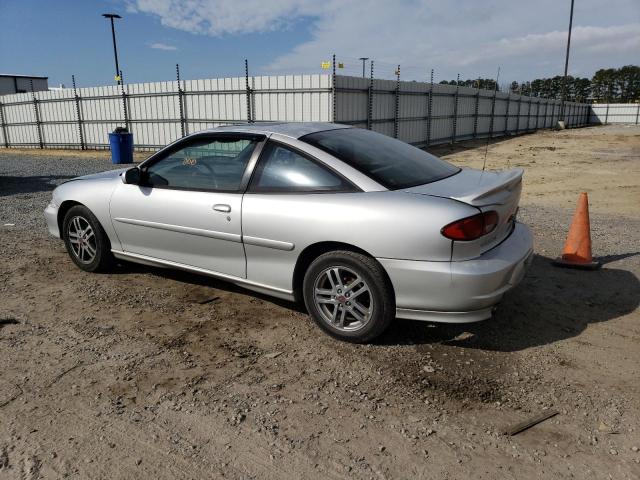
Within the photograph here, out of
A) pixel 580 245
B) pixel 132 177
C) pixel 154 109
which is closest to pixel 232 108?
pixel 154 109

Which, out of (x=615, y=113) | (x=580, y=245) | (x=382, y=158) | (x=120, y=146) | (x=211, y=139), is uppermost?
(x=211, y=139)

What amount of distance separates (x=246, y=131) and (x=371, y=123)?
1443 centimetres

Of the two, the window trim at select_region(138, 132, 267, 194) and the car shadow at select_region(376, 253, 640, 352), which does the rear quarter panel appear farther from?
the car shadow at select_region(376, 253, 640, 352)

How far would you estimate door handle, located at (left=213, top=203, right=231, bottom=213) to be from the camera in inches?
147

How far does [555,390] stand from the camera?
9.45ft

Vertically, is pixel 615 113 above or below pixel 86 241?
above

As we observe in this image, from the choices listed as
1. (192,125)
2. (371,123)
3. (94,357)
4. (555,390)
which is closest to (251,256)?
(94,357)

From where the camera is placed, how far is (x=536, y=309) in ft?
13.1

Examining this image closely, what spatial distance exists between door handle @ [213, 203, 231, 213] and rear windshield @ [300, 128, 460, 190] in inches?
30.0

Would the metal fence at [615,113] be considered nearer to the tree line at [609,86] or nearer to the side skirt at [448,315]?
the tree line at [609,86]

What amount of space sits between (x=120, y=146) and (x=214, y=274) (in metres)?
13.8

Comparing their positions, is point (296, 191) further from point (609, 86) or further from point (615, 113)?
point (609, 86)

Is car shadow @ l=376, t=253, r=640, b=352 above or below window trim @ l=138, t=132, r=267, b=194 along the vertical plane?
below

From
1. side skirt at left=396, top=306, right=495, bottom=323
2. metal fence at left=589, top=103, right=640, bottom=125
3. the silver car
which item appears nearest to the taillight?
the silver car
